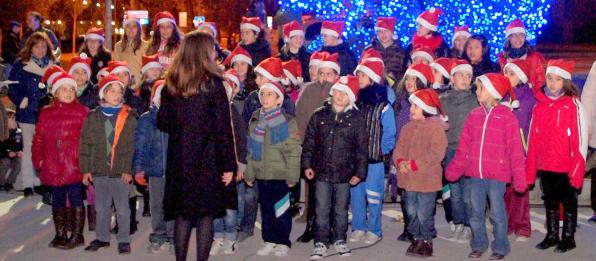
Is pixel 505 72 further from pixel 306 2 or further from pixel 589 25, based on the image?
pixel 589 25

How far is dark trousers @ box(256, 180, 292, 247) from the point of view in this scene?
812 centimetres

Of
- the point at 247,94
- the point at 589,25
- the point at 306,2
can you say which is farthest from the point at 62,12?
the point at 247,94

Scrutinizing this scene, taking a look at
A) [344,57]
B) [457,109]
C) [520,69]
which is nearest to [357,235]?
[457,109]

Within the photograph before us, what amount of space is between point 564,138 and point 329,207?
7.36ft

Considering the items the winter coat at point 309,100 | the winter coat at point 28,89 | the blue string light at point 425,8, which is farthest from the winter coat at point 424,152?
the blue string light at point 425,8

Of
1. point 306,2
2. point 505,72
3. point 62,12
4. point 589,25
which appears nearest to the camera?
point 505,72

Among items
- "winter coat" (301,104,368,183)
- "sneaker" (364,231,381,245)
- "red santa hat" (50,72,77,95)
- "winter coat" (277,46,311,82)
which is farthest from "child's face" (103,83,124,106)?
"winter coat" (277,46,311,82)

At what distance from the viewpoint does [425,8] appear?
51.8 feet

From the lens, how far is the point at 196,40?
268 inches

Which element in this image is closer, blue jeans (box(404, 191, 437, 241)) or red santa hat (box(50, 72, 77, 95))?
blue jeans (box(404, 191, 437, 241))

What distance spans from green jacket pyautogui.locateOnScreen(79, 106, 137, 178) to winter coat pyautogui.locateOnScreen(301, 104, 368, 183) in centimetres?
162

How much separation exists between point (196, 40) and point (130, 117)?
1599 mm

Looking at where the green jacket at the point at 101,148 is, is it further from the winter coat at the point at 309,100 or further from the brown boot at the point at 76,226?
the winter coat at the point at 309,100

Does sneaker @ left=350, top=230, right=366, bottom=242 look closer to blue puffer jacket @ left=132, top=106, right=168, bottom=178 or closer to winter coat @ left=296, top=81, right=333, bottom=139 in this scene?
winter coat @ left=296, top=81, right=333, bottom=139
